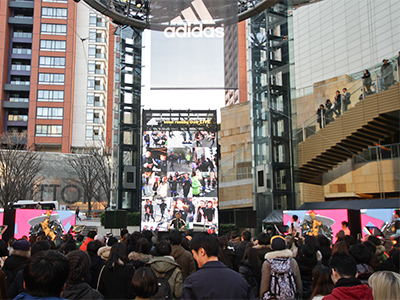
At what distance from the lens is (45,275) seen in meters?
2.39

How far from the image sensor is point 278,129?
21.7 m

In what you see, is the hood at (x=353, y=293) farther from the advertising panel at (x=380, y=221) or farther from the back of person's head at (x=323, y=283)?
the advertising panel at (x=380, y=221)

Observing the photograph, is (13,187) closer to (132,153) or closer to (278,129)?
(132,153)

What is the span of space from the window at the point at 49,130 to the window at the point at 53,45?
12726 millimetres

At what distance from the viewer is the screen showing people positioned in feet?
62.4

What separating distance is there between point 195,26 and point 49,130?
181 feet

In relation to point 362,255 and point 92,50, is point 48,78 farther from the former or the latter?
point 362,255

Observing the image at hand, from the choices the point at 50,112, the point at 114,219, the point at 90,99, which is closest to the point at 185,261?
the point at 114,219

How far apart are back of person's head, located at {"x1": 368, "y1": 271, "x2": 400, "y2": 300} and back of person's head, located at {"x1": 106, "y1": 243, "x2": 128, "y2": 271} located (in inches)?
110

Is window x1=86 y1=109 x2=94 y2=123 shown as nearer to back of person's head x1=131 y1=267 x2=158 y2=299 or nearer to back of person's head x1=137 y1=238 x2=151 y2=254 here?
back of person's head x1=137 y1=238 x2=151 y2=254

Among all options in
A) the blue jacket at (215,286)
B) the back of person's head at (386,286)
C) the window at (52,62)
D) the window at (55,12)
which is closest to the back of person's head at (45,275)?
the blue jacket at (215,286)

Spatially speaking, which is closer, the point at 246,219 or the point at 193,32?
the point at 193,32

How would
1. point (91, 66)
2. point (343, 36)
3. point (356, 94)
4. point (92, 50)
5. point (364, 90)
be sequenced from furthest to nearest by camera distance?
point (92, 50)
point (91, 66)
point (343, 36)
point (356, 94)
point (364, 90)

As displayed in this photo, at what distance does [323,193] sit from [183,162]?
10.4m
